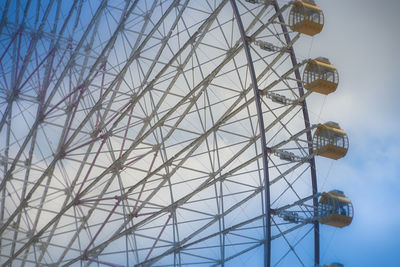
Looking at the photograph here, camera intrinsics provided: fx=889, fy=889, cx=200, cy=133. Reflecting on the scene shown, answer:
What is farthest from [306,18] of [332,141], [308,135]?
[308,135]

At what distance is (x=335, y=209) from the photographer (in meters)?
28.4

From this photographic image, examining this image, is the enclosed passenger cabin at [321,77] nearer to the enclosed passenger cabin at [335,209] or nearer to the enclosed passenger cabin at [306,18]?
the enclosed passenger cabin at [306,18]

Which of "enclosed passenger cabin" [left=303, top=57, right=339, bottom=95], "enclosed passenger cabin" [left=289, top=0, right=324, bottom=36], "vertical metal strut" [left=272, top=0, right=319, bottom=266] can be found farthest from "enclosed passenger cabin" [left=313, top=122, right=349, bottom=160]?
"enclosed passenger cabin" [left=289, top=0, right=324, bottom=36]

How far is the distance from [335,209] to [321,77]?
4.27 m

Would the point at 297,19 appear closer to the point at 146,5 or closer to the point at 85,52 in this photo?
the point at 146,5

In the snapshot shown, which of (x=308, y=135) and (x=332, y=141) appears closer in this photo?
(x=332, y=141)

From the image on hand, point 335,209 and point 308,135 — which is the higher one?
point 308,135

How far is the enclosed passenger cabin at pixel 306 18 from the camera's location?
2903cm

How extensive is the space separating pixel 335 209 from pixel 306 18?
626 cm

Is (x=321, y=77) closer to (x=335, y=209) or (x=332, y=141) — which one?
(x=332, y=141)

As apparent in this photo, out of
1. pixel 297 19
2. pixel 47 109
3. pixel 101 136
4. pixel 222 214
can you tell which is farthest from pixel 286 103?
pixel 47 109

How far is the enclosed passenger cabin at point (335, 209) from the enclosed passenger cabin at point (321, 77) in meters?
3.38

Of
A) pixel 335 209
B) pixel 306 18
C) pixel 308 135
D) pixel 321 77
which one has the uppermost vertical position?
pixel 306 18

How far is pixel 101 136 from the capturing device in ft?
113
